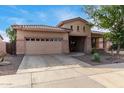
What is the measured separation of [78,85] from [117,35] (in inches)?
449

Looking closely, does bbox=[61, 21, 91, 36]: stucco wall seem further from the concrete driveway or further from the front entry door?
the concrete driveway

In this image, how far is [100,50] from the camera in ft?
69.6

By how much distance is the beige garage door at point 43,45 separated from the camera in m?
16.3

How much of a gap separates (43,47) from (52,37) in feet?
4.90

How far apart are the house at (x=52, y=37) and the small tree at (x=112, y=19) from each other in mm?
2695

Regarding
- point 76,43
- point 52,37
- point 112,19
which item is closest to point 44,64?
point 52,37

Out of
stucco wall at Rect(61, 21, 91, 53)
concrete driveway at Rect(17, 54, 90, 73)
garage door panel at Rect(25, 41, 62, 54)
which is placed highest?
stucco wall at Rect(61, 21, 91, 53)

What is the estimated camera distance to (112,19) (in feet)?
52.0

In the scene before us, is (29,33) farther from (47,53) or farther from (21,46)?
(47,53)

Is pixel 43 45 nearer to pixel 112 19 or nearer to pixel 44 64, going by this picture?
pixel 44 64

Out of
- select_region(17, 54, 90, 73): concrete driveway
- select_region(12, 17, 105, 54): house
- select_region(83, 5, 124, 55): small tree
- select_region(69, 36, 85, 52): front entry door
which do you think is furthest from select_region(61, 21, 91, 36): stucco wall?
select_region(17, 54, 90, 73): concrete driveway

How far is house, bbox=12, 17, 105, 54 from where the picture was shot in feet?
52.9

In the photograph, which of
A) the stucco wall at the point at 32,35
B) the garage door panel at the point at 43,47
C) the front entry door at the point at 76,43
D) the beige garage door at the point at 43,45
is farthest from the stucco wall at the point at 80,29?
the garage door panel at the point at 43,47
